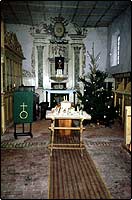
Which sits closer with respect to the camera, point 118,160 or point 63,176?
point 63,176

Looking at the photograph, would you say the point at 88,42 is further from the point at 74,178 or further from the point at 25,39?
the point at 74,178

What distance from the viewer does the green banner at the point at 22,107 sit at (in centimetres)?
689

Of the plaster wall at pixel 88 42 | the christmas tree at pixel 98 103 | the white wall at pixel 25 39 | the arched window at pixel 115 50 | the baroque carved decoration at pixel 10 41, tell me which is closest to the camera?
the baroque carved decoration at pixel 10 41

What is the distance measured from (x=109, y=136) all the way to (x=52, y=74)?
6.35 meters

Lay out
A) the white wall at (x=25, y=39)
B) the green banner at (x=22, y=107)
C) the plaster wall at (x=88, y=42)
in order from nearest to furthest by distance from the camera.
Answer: the green banner at (x=22, y=107)
the white wall at (x=25, y=39)
the plaster wall at (x=88, y=42)

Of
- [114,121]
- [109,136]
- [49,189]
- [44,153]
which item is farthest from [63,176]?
[114,121]

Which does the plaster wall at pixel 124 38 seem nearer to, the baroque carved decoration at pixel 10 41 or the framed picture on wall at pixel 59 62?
the framed picture on wall at pixel 59 62

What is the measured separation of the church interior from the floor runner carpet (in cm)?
1

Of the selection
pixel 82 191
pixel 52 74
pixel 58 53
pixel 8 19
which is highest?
pixel 8 19

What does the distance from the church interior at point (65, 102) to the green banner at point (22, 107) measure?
1.0 inches

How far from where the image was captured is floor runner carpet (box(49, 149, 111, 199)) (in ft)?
12.1

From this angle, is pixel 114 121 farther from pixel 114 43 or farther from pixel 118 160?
pixel 118 160

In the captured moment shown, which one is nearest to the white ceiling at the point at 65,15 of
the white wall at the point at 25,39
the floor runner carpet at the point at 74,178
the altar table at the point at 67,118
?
the white wall at the point at 25,39

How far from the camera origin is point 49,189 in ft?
12.6
